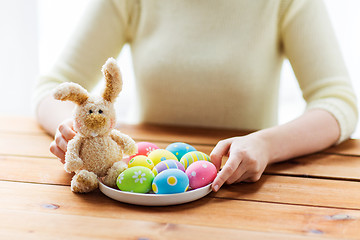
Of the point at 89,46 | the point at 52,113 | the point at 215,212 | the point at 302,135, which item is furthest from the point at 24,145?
the point at 302,135

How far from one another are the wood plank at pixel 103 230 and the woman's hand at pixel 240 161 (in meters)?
0.14

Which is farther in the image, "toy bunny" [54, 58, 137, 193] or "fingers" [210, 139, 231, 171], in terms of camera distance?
"fingers" [210, 139, 231, 171]

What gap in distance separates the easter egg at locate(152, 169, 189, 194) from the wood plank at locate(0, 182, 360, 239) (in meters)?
0.03

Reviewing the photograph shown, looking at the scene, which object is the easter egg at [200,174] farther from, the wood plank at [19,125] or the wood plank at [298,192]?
the wood plank at [19,125]

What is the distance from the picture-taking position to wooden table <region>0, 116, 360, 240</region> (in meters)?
0.58

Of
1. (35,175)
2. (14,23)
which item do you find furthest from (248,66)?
(14,23)

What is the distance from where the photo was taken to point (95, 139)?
2.32 ft

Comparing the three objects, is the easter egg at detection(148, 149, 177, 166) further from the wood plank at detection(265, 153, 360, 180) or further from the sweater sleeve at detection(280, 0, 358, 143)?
the sweater sleeve at detection(280, 0, 358, 143)

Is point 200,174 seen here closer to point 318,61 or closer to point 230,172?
point 230,172

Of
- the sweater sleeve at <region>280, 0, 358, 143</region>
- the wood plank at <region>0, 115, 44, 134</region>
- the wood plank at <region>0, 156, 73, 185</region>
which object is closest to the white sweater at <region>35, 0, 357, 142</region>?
the sweater sleeve at <region>280, 0, 358, 143</region>

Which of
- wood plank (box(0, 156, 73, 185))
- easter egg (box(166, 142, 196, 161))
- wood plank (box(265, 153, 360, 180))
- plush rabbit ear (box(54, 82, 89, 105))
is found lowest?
wood plank (box(0, 156, 73, 185))

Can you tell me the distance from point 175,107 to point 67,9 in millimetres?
1095

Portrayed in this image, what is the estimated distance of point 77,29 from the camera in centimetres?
121

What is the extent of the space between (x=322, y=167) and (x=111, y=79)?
51 cm
